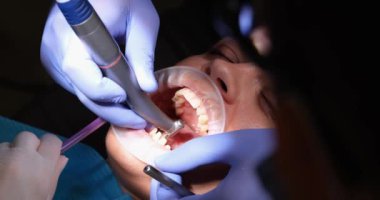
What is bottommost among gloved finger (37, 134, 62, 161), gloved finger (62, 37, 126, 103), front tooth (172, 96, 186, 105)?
front tooth (172, 96, 186, 105)

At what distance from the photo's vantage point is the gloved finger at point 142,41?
1.00 metres

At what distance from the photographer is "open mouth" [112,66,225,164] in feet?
3.60

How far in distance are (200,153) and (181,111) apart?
285mm

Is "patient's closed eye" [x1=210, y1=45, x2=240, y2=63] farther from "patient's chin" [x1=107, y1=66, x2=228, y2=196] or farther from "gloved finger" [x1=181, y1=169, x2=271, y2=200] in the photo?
"gloved finger" [x1=181, y1=169, x2=271, y2=200]

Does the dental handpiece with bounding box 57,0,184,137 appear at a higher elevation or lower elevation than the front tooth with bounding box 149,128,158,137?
higher

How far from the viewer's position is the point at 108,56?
0.86m

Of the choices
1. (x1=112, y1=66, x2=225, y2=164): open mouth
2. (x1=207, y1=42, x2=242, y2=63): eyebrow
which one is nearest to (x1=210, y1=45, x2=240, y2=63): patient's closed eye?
(x1=207, y1=42, x2=242, y2=63): eyebrow

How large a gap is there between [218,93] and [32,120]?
66 centimetres

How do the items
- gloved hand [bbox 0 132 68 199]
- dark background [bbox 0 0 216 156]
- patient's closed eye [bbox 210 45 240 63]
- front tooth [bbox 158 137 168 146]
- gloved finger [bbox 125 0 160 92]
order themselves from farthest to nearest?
dark background [bbox 0 0 216 156] < patient's closed eye [bbox 210 45 240 63] < front tooth [bbox 158 137 168 146] < gloved finger [bbox 125 0 160 92] < gloved hand [bbox 0 132 68 199]

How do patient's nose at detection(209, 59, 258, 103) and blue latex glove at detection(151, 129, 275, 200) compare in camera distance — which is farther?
patient's nose at detection(209, 59, 258, 103)

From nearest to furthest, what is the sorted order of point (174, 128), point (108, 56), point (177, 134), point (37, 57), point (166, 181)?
point (108, 56)
point (166, 181)
point (174, 128)
point (177, 134)
point (37, 57)

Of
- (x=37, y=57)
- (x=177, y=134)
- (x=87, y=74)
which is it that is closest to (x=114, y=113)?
(x=87, y=74)

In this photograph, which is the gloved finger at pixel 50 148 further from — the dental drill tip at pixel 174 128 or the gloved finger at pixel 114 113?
the dental drill tip at pixel 174 128

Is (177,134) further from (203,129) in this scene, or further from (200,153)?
(200,153)
